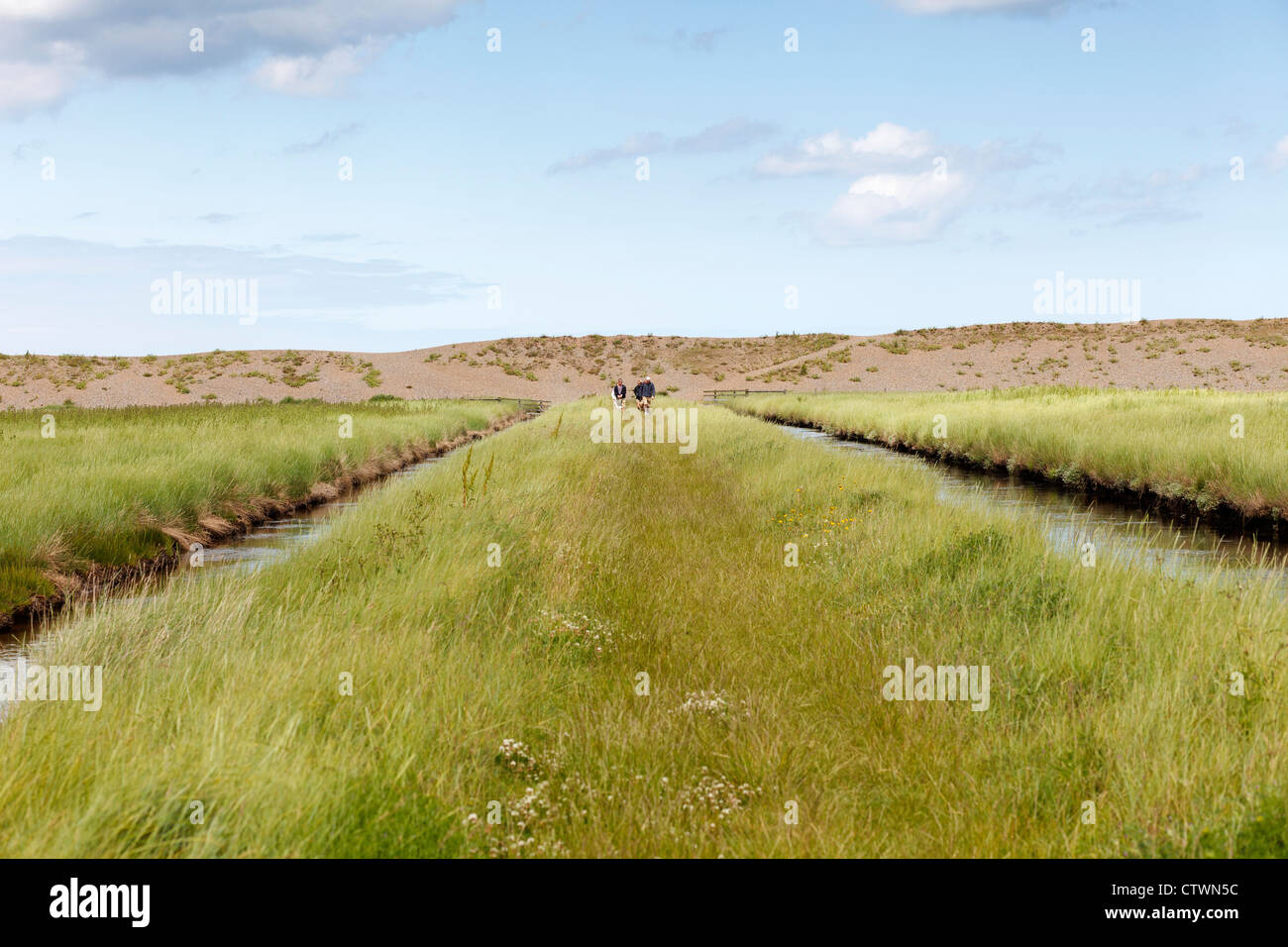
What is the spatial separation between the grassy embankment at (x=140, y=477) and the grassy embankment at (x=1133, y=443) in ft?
54.1

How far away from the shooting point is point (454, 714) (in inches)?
210

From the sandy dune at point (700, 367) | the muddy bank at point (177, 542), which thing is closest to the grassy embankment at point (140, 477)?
the muddy bank at point (177, 542)

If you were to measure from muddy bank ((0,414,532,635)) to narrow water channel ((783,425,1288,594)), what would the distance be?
9539 millimetres

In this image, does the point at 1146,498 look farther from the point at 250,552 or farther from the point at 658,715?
the point at 250,552

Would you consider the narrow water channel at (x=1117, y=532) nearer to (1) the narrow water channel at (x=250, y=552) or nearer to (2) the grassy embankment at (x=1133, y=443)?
(2) the grassy embankment at (x=1133, y=443)

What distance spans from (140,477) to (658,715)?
11.8 metres

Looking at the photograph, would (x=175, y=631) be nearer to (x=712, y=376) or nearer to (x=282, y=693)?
(x=282, y=693)

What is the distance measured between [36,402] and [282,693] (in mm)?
85113

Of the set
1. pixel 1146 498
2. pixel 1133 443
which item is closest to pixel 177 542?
pixel 1146 498

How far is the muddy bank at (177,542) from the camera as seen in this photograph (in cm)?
998

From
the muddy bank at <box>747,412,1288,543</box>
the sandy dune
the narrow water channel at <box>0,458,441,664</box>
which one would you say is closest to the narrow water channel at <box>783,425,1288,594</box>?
the muddy bank at <box>747,412,1288,543</box>

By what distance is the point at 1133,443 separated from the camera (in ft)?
66.1
